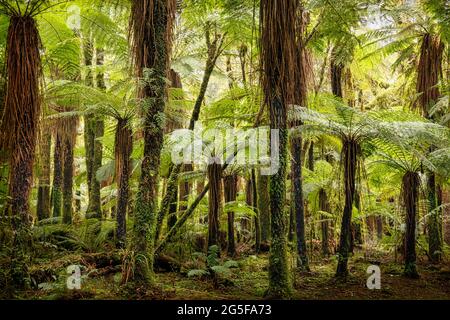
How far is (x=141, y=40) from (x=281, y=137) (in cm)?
189

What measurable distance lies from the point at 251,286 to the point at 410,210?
2.87 m

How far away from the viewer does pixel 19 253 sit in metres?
4.13

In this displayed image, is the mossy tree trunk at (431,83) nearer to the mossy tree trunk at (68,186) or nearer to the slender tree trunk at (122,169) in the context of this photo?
the slender tree trunk at (122,169)

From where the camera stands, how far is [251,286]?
17.5 feet

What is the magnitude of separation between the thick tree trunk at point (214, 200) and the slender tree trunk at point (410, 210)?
300 cm

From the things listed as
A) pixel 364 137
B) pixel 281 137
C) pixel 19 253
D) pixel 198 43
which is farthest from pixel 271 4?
pixel 198 43

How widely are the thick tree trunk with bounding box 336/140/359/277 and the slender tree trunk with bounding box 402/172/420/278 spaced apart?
1.22 meters

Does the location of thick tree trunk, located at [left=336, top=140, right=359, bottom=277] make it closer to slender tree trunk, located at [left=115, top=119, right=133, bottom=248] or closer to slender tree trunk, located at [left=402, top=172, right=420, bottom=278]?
slender tree trunk, located at [left=402, top=172, right=420, bottom=278]

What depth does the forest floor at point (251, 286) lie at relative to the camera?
409 cm

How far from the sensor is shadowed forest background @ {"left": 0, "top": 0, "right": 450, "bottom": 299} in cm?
411

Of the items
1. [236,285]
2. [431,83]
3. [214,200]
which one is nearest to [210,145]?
[214,200]

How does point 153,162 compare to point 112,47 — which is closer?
point 153,162

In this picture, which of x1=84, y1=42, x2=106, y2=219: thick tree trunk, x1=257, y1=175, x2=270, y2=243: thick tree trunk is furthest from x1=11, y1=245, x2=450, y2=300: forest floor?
x1=84, y1=42, x2=106, y2=219: thick tree trunk
